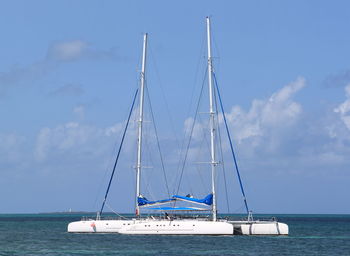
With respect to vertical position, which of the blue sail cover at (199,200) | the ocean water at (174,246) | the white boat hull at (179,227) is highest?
the blue sail cover at (199,200)

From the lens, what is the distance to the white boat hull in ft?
231

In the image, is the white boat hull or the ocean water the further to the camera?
the white boat hull

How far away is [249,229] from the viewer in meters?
→ 75.7

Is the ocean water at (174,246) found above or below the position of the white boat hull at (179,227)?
below

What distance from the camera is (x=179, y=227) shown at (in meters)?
71.3

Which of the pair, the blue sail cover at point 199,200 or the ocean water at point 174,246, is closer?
the ocean water at point 174,246

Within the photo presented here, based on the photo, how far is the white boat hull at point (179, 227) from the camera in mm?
70312

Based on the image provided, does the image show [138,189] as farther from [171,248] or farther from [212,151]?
[171,248]

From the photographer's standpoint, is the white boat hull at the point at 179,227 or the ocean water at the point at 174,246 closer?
the ocean water at the point at 174,246

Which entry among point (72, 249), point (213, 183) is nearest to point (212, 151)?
point (213, 183)

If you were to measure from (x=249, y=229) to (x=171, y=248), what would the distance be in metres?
16.5

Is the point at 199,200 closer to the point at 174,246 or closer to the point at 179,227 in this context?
the point at 179,227

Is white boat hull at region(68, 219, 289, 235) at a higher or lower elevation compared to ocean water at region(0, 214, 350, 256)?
higher

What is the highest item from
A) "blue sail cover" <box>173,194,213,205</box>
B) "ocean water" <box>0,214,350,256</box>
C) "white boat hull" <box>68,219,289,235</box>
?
"blue sail cover" <box>173,194,213,205</box>
